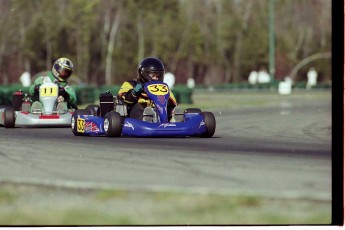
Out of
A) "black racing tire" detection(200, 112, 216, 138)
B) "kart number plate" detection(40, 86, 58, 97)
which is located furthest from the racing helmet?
"black racing tire" detection(200, 112, 216, 138)

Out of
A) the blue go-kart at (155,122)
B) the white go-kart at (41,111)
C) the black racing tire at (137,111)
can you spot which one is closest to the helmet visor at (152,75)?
the blue go-kart at (155,122)

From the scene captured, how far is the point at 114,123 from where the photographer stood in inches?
569

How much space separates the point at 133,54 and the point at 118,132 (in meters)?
54.5

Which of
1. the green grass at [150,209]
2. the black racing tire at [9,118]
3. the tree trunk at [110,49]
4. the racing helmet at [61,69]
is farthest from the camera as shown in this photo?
the tree trunk at [110,49]

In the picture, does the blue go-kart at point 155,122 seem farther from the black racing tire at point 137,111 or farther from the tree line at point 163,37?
the tree line at point 163,37

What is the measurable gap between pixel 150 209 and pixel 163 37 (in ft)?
204

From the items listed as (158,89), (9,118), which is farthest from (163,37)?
(158,89)

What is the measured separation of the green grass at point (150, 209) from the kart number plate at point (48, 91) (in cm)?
1013

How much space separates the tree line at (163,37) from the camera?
64.8 metres

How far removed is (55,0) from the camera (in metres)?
67.5

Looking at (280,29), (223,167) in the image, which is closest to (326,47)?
(280,29)

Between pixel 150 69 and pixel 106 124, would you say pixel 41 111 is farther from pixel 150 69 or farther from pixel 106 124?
pixel 150 69

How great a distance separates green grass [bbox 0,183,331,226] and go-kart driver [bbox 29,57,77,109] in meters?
10.4

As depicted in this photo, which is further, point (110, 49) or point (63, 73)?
point (110, 49)
